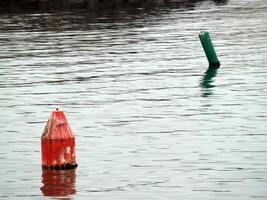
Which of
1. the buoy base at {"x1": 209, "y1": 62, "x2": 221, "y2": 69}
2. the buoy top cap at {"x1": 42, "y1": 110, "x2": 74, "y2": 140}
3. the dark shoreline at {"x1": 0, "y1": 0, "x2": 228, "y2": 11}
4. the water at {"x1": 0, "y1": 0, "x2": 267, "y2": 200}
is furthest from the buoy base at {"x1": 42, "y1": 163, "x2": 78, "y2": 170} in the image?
the dark shoreline at {"x1": 0, "y1": 0, "x2": 228, "y2": 11}

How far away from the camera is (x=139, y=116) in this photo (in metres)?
23.5

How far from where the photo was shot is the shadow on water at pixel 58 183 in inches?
581

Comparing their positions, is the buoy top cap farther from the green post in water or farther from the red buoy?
the green post in water

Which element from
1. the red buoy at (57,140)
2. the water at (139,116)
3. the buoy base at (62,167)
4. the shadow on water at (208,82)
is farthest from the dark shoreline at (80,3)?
the red buoy at (57,140)

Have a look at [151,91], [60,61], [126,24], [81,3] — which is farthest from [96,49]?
[81,3]

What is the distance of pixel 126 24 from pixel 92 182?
53.6 m

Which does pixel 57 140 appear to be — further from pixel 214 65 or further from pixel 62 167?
pixel 214 65

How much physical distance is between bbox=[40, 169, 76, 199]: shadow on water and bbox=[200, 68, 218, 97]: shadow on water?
1182 centimetres

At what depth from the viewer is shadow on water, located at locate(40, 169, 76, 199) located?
48.4 ft

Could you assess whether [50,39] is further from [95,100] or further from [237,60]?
[95,100]

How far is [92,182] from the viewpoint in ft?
50.8

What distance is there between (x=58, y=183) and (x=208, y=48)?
20.1 m

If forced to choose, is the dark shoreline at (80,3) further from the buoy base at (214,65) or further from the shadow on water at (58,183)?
the shadow on water at (58,183)

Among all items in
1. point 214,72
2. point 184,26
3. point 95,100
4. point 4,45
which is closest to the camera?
point 95,100
